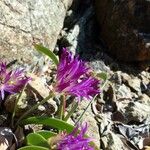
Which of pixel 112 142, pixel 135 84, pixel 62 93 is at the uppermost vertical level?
pixel 135 84

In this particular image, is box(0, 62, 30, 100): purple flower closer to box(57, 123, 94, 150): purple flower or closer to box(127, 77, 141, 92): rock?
box(57, 123, 94, 150): purple flower

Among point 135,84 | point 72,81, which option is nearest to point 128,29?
point 135,84

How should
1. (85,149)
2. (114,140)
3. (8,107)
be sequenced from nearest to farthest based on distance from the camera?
(85,149)
(8,107)
(114,140)

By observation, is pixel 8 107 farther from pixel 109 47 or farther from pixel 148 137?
pixel 109 47

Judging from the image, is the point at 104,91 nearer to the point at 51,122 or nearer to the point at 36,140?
the point at 51,122

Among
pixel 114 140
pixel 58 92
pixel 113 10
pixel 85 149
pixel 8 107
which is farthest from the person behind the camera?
pixel 113 10

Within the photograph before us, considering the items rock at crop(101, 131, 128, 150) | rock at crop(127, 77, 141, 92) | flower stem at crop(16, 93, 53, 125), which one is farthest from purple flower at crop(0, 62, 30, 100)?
rock at crop(127, 77, 141, 92)

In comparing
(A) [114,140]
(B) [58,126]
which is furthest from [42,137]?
(A) [114,140]
